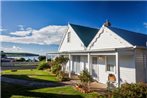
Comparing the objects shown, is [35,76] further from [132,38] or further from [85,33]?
[132,38]

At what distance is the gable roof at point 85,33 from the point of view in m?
19.8

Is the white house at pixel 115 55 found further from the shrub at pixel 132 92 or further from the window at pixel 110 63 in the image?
the shrub at pixel 132 92

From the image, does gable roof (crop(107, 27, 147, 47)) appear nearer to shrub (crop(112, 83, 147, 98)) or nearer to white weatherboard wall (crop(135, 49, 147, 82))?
white weatherboard wall (crop(135, 49, 147, 82))

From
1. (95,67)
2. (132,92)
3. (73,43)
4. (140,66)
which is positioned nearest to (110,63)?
(95,67)

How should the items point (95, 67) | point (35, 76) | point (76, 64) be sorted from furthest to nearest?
point (76, 64) < point (35, 76) < point (95, 67)

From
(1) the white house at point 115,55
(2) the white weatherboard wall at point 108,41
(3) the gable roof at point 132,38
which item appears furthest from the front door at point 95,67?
(3) the gable roof at point 132,38

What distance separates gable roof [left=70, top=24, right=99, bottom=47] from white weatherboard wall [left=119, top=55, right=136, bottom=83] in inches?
255

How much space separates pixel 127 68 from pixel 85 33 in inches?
386

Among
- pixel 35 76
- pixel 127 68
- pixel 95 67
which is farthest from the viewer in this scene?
pixel 35 76

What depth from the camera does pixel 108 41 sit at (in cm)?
1463

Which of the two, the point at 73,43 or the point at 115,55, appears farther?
the point at 73,43

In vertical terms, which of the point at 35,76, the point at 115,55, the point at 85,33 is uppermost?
the point at 85,33

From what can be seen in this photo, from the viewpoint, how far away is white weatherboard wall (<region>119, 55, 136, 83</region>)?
40.4ft

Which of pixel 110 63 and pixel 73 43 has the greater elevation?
pixel 73 43
